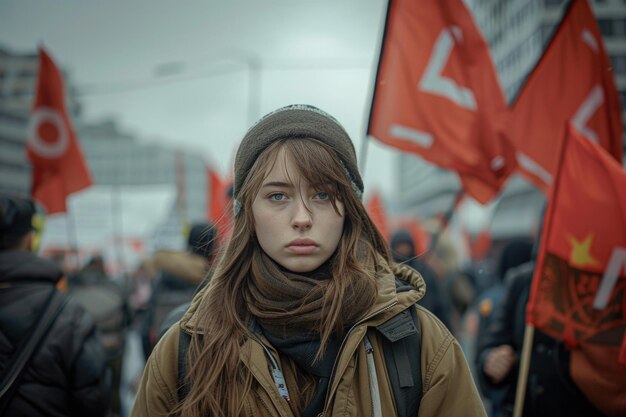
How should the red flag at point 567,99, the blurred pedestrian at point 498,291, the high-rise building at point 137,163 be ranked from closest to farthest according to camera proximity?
1. the red flag at point 567,99
2. the blurred pedestrian at point 498,291
3. the high-rise building at point 137,163

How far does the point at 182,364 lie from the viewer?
6.24 feet

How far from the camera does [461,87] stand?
4.77 meters

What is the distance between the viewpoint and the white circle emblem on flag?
6.07 m

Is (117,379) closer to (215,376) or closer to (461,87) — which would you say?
(461,87)

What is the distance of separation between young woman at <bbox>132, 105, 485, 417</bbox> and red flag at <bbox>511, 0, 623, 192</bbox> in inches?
126

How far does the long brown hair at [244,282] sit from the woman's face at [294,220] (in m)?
0.03

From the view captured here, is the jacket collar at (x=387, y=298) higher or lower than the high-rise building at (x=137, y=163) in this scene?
higher

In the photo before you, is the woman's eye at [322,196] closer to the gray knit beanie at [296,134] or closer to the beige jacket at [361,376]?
the gray knit beanie at [296,134]

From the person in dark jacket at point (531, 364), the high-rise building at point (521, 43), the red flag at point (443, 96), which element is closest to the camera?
the person in dark jacket at point (531, 364)

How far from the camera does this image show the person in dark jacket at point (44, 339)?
284cm

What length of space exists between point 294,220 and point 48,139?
514cm

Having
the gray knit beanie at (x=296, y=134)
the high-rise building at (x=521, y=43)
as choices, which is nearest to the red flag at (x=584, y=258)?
the gray knit beanie at (x=296, y=134)

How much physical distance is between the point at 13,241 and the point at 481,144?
3370 mm

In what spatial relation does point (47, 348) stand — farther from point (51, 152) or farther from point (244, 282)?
point (51, 152)
